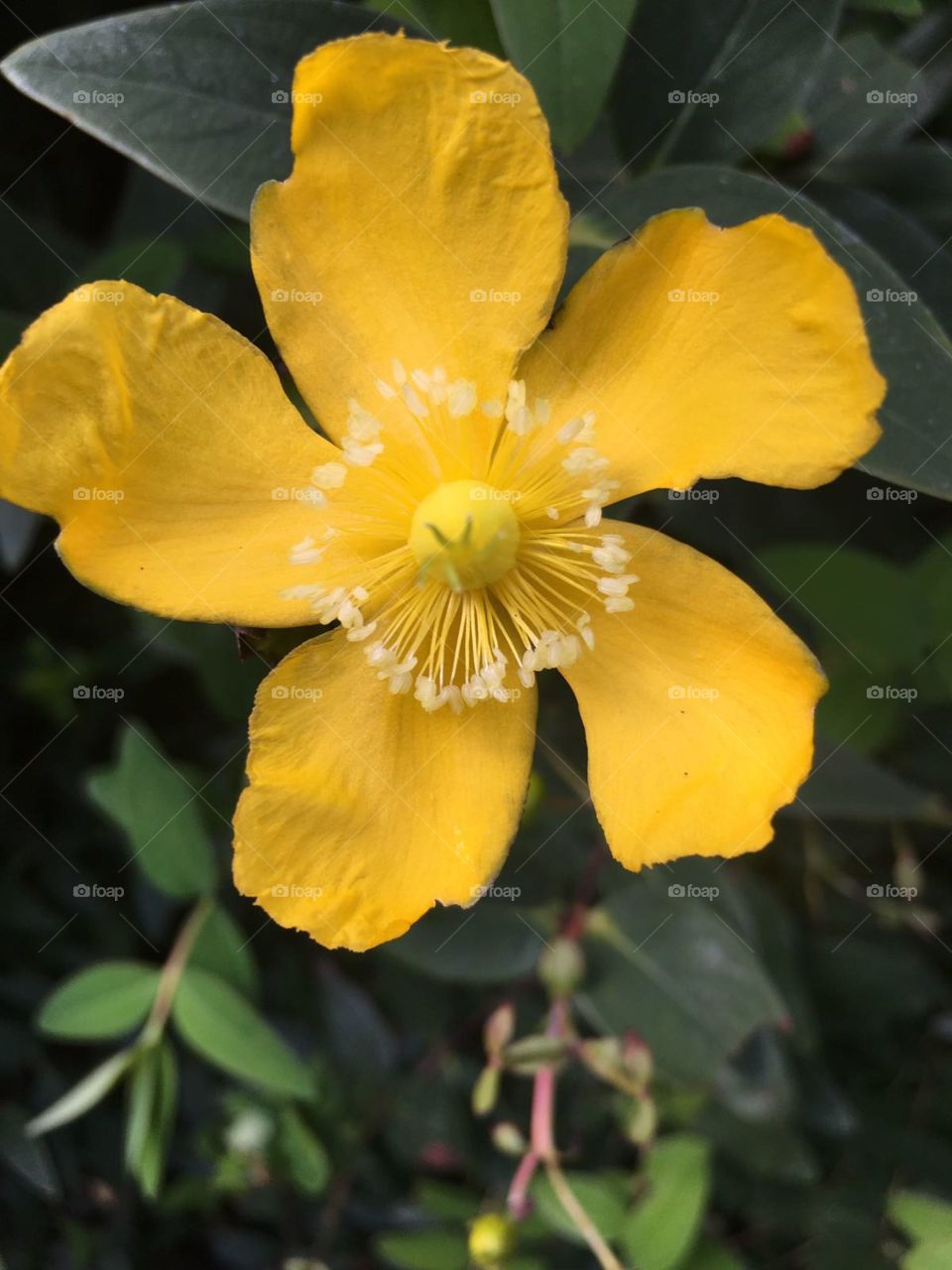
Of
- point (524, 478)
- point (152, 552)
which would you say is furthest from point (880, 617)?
point (152, 552)

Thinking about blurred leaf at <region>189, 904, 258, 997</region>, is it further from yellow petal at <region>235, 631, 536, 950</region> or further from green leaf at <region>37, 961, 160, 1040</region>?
yellow petal at <region>235, 631, 536, 950</region>

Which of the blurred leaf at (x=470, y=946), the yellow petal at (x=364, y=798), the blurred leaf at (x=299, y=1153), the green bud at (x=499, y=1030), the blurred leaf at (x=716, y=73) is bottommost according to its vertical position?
the blurred leaf at (x=299, y=1153)

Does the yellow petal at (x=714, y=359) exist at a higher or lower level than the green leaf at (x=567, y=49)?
lower

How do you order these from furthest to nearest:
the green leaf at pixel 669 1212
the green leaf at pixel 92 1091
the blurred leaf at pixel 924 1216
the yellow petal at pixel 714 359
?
the green leaf at pixel 92 1091 → the green leaf at pixel 669 1212 → the blurred leaf at pixel 924 1216 → the yellow petal at pixel 714 359

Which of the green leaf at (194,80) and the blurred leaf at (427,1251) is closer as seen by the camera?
the green leaf at (194,80)

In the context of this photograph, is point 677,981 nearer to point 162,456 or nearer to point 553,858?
point 553,858

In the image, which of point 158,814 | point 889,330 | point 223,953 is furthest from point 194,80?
point 223,953

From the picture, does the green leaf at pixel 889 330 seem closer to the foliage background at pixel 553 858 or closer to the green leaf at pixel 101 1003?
the foliage background at pixel 553 858

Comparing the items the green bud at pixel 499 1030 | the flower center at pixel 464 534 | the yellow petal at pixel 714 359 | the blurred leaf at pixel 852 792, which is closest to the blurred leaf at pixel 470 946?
the green bud at pixel 499 1030
